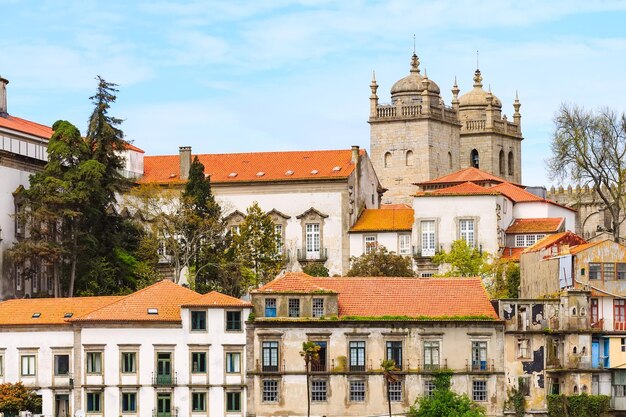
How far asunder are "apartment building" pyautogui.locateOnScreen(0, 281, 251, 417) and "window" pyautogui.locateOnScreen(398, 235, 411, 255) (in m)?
29.8

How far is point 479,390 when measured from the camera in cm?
9638

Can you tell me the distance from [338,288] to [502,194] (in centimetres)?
2820

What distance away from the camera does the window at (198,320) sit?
3821 inches

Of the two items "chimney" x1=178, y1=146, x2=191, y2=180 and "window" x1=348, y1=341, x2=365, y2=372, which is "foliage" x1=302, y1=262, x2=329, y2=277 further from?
"window" x1=348, y1=341, x2=365, y2=372

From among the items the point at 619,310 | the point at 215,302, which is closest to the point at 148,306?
the point at 215,302

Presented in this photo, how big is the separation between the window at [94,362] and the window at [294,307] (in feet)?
29.5

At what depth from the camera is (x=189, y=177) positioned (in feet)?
398

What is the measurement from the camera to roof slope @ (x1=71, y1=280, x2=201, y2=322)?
96.9m

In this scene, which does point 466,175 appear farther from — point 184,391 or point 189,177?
point 184,391

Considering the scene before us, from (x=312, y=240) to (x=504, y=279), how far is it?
1687cm

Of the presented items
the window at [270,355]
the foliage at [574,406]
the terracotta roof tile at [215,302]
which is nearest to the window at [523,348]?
the foliage at [574,406]

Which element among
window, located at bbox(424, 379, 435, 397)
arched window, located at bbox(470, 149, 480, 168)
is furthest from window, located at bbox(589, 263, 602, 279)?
arched window, located at bbox(470, 149, 480, 168)

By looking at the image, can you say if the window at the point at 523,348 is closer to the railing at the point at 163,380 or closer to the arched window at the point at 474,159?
the railing at the point at 163,380

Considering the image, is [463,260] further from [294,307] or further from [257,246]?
[294,307]
